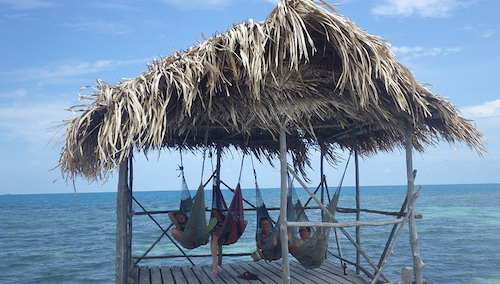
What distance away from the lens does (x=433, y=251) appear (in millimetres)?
10086

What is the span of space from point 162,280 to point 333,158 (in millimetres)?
2331

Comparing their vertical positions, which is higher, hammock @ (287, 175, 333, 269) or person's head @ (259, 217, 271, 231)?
person's head @ (259, 217, 271, 231)

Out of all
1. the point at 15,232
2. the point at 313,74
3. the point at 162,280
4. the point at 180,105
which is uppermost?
the point at 313,74

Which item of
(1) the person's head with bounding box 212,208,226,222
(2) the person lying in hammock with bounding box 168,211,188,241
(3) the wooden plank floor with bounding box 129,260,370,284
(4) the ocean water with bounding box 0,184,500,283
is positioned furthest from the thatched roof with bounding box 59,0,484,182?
(4) the ocean water with bounding box 0,184,500,283

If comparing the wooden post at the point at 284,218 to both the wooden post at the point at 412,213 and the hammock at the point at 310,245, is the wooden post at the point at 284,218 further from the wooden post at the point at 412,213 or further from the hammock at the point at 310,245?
the wooden post at the point at 412,213

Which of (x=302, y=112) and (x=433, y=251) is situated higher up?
(x=302, y=112)

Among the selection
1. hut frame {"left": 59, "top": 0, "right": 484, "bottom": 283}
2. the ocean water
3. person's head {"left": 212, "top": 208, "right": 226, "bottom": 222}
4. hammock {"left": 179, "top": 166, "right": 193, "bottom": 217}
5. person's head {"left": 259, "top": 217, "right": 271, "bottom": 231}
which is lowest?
the ocean water

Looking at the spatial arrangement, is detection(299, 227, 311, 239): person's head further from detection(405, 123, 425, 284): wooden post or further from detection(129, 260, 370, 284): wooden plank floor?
detection(405, 123, 425, 284): wooden post

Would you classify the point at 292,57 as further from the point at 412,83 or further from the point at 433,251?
Result: the point at 433,251

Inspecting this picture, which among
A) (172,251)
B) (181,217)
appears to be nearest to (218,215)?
(181,217)

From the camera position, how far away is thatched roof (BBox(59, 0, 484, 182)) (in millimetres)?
2688

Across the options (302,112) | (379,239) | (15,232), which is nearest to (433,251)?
Answer: (379,239)

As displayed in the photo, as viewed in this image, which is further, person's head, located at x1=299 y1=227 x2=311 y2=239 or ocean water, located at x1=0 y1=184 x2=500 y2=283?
ocean water, located at x1=0 y1=184 x2=500 y2=283

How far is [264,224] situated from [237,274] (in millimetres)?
600
